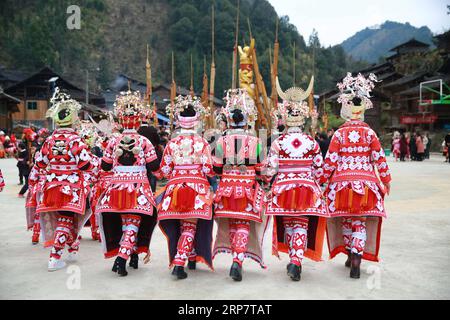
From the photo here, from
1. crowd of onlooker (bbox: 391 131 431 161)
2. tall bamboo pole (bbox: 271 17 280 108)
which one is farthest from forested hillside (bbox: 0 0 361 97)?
tall bamboo pole (bbox: 271 17 280 108)

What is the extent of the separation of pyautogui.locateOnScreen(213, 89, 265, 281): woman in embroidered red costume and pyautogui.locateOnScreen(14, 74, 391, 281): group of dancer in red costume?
10mm

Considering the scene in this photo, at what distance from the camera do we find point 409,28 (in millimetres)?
176375

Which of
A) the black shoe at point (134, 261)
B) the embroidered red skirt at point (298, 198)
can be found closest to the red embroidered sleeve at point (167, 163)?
the black shoe at point (134, 261)

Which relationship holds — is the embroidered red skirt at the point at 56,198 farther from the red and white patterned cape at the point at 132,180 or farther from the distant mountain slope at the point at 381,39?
the distant mountain slope at the point at 381,39

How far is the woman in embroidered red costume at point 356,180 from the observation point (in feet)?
15.8

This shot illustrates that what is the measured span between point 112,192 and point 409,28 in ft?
628

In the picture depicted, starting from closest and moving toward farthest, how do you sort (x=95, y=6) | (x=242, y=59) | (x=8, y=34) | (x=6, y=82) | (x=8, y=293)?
1. (x=8, y=293)
2. (x=242, y=59)
3. (x=6, y=82)
4. (x=8, y=34)
5. (x=95, y=6)

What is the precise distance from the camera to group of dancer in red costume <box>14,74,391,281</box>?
15.8 feet

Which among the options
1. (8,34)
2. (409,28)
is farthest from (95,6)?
(409,28)

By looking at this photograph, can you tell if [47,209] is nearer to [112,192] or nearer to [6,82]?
[112,192]

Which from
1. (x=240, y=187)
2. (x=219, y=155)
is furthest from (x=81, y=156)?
(x=240, y=187)

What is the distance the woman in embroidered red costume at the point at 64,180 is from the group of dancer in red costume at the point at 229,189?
11mm

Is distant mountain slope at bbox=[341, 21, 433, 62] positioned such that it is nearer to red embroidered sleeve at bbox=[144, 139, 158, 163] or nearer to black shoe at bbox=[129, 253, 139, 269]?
red embroidered sleeve at bbox=[144, 139, 158, 163]

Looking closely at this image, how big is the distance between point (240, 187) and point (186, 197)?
56 cm
